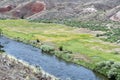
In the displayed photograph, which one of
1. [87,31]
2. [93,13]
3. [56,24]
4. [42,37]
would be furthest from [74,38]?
[93,13]

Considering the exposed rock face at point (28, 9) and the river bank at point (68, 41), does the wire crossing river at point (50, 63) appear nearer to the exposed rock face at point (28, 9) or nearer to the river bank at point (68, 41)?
the river bank at point (68, 41)

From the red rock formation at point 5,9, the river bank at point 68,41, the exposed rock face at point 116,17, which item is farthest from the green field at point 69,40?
the red rock formation at point 5,9

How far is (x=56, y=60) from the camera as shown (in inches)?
3002

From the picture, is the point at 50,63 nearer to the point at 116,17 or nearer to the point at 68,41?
the point at 68,41

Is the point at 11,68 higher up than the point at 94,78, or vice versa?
the point at 11,68

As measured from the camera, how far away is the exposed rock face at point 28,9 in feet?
564

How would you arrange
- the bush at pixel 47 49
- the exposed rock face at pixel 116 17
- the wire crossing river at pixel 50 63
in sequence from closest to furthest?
the wire crossing river at pixel 50 63
the bush at pixel 47 49
the exposed rock face at pixel 116 17

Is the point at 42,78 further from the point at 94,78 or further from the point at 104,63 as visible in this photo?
the point at 104,63


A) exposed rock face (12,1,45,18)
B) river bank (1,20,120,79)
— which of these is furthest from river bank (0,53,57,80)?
exposed rock face (12,1,45,18)

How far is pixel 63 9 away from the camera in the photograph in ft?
535

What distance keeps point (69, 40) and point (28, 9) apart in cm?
7567

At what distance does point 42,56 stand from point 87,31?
41.8 metres

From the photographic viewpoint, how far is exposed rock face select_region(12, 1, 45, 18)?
171875mm

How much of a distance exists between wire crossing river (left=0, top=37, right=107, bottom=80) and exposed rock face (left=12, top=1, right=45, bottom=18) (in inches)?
3015
